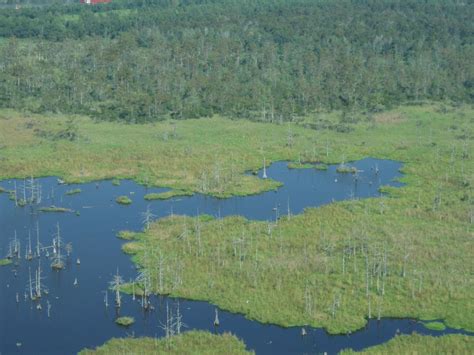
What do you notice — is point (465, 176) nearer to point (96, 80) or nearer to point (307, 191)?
point (307, 191)

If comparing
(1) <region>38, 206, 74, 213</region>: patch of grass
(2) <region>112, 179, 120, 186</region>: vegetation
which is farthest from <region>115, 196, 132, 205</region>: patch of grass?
(2) <region>112, 179, 120, 186</region>: vegetation

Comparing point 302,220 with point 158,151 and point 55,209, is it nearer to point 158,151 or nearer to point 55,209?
point 55,209

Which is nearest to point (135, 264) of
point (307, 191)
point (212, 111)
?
point (307, 191)

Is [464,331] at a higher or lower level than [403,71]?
lower

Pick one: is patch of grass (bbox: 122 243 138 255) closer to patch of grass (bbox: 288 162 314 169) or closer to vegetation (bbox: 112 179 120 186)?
vegetation (bbox: 112 179 120 186)

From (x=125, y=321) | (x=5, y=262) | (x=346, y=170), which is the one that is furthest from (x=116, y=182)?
(x=125, y=321)

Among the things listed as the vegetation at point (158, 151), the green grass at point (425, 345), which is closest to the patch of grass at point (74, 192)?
the vegetation at point (158, 151)
